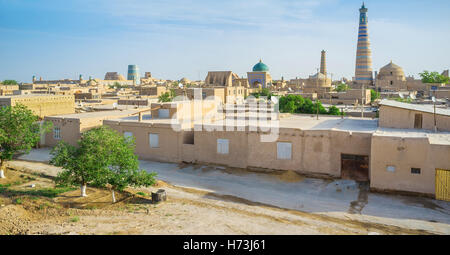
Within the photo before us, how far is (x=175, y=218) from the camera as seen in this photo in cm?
1189

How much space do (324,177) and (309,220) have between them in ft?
17.1

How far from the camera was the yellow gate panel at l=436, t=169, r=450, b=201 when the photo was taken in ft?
45.0

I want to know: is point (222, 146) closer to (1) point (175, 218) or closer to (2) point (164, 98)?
(1) point (175, 218)

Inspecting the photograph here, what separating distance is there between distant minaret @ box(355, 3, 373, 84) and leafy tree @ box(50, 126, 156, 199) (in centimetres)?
6593

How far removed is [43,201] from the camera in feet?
44.1

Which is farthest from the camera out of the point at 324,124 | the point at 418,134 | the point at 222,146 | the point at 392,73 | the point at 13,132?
the point at 392,73

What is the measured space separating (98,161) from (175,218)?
12.0 feet

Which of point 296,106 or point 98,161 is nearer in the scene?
point 98,161

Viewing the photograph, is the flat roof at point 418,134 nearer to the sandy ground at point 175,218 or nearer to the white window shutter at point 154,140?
the sandy ground at point 175,218

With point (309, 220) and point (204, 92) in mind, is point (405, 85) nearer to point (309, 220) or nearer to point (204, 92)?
point (204, 92)

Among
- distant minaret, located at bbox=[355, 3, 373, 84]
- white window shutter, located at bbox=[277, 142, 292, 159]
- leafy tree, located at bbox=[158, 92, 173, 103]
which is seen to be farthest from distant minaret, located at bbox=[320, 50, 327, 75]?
white window shutter, located at bbox=[277, 142, 292, 159]

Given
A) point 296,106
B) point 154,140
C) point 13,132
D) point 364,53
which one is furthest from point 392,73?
point 13,132
